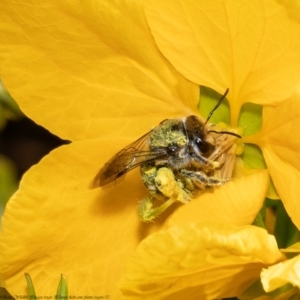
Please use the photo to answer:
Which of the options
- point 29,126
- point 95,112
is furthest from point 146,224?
point 29,126

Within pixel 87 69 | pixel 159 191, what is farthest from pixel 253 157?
pixel 87 69

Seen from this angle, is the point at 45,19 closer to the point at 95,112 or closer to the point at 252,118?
the point at 95,112

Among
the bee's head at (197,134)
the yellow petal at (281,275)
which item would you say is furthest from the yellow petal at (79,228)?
the yellow petal at (281,275)

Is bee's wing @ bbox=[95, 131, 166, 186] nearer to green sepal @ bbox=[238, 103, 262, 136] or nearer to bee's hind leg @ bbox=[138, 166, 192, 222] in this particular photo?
bee's hind leg @ bbox=[138, 166, 192, 222]

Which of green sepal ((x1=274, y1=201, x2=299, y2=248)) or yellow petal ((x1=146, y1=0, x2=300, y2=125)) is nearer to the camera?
yellow petal ((x1=146, y1=0, x2=300, y2=125))

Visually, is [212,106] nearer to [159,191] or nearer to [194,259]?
[159,191]

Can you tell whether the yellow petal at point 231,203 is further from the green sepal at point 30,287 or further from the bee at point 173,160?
the green sepal at point 30,287

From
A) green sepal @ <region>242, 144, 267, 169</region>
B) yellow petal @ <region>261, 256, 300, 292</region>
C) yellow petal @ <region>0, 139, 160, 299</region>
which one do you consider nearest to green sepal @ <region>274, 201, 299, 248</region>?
green sepal @ <region>242, 144, 267, 169</region>

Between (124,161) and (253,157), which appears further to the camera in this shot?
(253,157)
